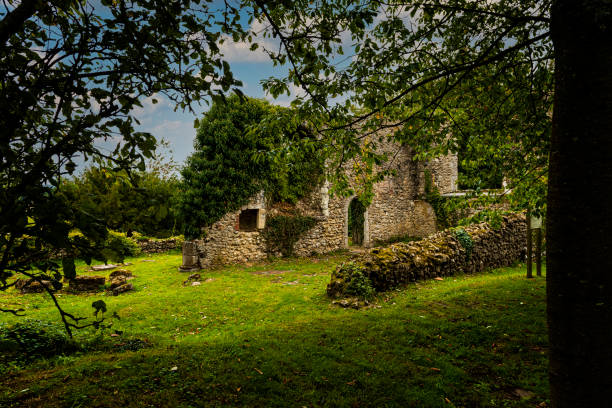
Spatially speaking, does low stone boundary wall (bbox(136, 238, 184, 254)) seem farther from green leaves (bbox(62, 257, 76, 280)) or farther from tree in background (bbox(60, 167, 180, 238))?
green leaves (bbox(62, 257, 76, 280))

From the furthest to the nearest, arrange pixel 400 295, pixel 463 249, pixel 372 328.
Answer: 1. pixel 463 249
2. pixel 400 295
3. pixel 372 328

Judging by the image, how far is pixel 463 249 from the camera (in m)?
9.12

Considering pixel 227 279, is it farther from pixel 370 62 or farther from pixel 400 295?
pixel 370 62

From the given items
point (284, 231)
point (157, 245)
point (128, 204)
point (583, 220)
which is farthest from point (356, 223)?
point (128, 204)

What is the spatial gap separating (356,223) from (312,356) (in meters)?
14.2

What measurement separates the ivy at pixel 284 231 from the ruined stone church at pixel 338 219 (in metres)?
0.25

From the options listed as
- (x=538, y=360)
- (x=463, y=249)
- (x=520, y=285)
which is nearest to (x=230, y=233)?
(x=463, y=249)

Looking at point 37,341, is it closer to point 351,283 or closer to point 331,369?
point 331,369

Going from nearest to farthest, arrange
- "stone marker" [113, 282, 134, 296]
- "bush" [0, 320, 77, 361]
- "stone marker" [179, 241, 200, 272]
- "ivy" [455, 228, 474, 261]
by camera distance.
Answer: "bush" [0, 320, 77, 361], "stone marker" [113, 282, 134, 296], "ivy" [455, 228, 474, 261], "stone marker" [179, 241, 200, 272]

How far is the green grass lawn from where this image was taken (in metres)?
2.85

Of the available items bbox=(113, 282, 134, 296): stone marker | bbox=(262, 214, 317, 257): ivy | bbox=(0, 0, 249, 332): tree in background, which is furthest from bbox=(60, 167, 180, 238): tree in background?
bbox=(262, 214, 317, 257): ivy

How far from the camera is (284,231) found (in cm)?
1311

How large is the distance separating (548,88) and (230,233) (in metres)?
10.3

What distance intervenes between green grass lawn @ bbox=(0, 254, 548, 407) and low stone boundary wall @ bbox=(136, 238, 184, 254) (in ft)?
31.4
